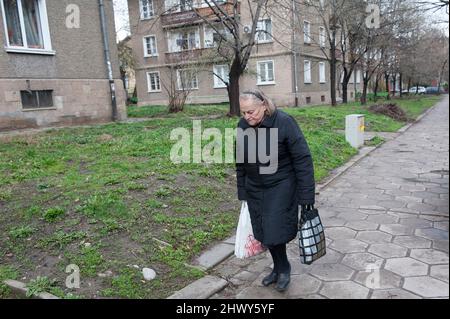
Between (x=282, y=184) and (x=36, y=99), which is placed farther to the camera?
(x=36, y=99)

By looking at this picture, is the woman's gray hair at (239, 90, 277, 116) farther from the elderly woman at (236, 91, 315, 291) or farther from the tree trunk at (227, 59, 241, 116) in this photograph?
the tree trunk at (227, 59, 241, 116)

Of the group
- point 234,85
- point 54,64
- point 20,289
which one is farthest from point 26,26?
point 20,289

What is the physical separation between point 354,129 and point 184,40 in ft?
77.6

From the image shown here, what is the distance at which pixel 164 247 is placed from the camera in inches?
172

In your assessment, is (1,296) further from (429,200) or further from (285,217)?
(429,200)

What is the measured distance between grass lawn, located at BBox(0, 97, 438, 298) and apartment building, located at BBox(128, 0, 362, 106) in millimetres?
15660

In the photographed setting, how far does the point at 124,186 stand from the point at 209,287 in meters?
2.66

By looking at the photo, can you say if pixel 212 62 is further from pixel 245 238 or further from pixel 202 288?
pixel 202 288

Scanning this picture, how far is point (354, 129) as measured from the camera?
1087cm

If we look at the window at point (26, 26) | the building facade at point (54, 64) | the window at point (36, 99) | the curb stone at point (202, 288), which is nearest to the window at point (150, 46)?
the building facade at point (54, 64)

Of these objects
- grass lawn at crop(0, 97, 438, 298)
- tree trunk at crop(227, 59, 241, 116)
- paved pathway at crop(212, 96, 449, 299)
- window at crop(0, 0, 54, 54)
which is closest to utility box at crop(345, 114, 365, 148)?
grass lawn at crop(0, 97, 438, 298)

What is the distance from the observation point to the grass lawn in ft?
12.8

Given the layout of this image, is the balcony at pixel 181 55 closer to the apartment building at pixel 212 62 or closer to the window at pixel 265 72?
the apartment building at pixel 212 62

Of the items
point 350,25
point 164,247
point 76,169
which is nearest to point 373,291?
point 164,247
